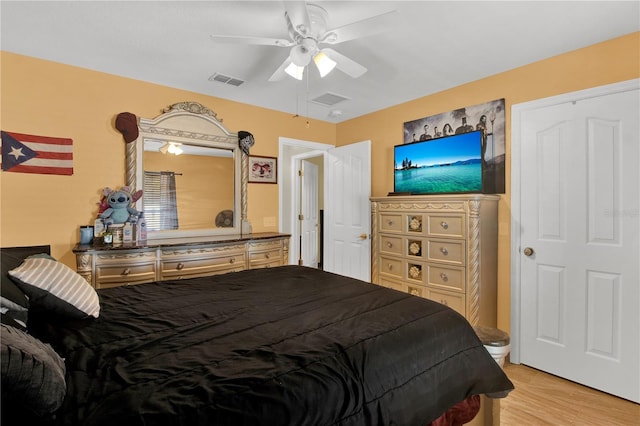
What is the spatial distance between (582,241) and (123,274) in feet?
12.1

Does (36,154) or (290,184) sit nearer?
(36,154)

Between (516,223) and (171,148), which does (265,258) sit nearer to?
(171,148)

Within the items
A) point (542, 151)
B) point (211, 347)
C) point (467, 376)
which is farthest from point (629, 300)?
point (211, 347)

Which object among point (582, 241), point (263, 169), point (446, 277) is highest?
point (263, 169)

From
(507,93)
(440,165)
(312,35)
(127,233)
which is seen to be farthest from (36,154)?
(507,93)

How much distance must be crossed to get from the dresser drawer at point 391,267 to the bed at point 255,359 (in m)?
1.60

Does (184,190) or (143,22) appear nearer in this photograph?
(143,22)

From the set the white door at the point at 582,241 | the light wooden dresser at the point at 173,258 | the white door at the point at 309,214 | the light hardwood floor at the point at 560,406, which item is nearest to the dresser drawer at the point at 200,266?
the light wooden dresser at the point at 173,258

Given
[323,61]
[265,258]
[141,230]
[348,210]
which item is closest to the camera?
[323,61]

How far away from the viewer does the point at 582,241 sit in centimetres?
246

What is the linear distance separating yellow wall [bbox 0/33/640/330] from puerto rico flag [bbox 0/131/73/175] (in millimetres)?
49

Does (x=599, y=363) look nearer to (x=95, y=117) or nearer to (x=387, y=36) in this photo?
(x=387, y=36)

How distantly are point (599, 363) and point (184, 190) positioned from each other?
3.97 m

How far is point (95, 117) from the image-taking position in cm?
289
